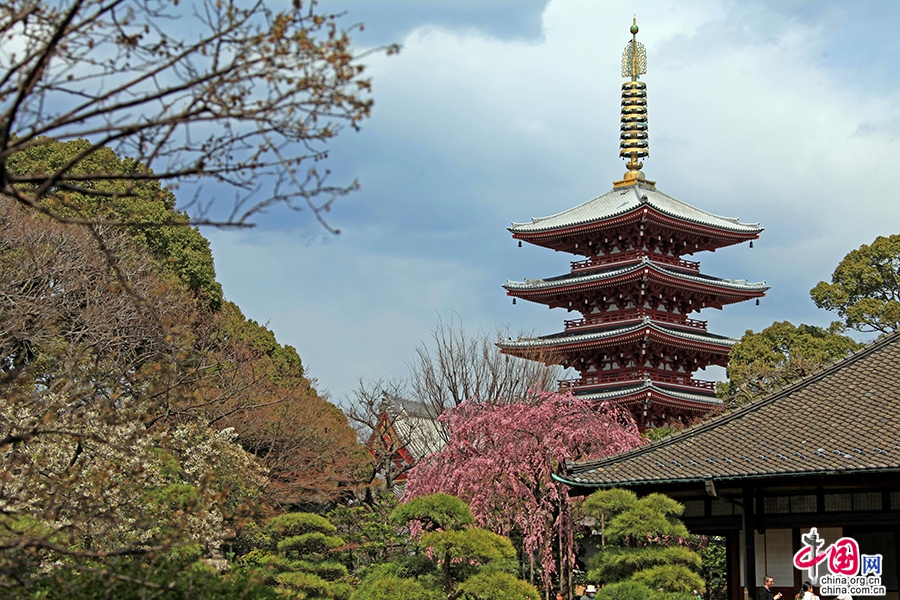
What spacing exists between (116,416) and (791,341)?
27940 mm

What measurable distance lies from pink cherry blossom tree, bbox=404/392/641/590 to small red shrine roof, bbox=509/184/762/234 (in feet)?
45.4

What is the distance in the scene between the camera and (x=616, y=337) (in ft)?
107

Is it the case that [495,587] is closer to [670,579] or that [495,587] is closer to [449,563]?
[449,563]

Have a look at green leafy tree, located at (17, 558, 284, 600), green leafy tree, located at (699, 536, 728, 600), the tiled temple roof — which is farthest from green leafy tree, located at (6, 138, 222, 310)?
green leafy tree, located at (17, 558, 284, 600)

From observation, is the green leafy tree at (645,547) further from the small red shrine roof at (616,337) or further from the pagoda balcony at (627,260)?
the pagoda balcony at (627,260)

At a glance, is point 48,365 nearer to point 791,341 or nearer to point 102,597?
point 102,597

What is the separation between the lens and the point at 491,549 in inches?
530

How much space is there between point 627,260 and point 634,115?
22.9ft

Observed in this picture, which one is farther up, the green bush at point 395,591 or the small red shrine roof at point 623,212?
the small red shrine roof at point 623,212

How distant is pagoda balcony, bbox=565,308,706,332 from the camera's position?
111 feet

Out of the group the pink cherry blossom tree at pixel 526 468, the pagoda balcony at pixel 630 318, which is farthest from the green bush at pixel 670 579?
the pagoda balcony at pixel 630 318

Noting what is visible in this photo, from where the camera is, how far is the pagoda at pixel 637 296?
3284 cm

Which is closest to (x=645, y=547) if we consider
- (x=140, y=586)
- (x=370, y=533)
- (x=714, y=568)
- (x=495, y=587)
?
(x=495, y=587)

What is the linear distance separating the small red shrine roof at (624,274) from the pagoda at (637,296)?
4 centimetres
